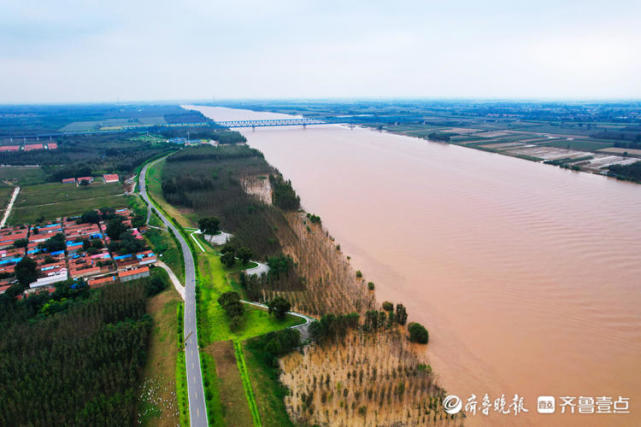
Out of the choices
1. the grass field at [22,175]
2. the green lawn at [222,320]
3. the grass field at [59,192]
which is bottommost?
the green lawn at [222,320]

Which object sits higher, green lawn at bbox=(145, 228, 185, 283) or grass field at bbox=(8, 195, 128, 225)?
grass field at bbox=(8, 195, 128, 225)

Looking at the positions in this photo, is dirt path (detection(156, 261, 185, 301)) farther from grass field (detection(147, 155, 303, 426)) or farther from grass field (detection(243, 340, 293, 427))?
grass field (detection(243, 340, 293, 427))

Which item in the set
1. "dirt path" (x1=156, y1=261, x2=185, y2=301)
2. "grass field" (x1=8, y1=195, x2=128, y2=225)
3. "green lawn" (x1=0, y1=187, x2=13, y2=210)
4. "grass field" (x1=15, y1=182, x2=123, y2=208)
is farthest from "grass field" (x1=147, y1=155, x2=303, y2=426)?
"green lawn" (x1=0, y1=187, x2=13, y2=210)

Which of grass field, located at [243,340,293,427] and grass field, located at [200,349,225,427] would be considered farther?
grass field, located at [243,340,293,427]
